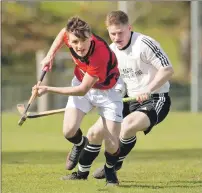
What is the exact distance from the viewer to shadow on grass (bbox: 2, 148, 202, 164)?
1291 cm

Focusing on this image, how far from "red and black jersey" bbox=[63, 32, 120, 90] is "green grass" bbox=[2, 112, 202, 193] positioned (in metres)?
1.13

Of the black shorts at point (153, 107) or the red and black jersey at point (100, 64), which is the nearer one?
the red and black jersey at point (100, 64)

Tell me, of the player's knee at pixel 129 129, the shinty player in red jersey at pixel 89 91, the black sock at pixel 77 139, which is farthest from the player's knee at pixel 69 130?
the player's knee at pixel 129 129

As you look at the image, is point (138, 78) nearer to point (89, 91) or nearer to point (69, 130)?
point (89, 91)

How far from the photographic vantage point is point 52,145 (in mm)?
16719

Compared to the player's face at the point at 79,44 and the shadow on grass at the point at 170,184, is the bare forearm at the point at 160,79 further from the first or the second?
the player's face at the point at 79,44

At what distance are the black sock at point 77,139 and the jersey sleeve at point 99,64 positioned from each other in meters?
0.85

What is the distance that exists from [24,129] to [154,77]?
1205cm

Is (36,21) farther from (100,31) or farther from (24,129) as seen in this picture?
(24,129)

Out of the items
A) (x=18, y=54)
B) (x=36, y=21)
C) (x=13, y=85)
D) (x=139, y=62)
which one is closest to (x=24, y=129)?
(x=139, y=62)

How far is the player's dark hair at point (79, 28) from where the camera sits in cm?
877

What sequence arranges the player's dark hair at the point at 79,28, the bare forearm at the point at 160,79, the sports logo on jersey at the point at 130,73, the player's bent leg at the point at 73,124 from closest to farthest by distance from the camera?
the player's dark hair at the point at 79,28, the player's bent leg at the point at 73,124, the bare forearm at the point at 160,79, the sports logo on jersey at the point at 130,73

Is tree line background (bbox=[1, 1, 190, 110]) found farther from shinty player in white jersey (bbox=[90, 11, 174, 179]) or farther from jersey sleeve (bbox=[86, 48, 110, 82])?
jersey sleeve (bbox=[86, 48, 110, 82])

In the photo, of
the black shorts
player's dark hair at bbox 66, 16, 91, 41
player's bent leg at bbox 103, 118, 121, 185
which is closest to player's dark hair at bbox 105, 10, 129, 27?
player's dark hair at bbox 66, 16, 91, 41
